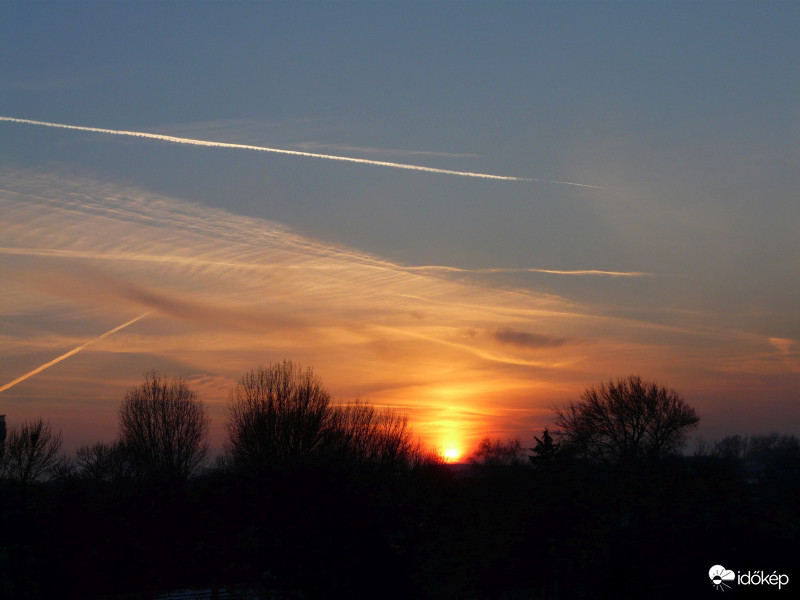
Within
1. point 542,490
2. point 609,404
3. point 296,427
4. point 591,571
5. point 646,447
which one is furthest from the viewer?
point 609,404

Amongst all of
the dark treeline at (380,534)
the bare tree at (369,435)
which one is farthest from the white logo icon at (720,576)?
the bare tree at (369,435)

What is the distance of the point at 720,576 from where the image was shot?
587 inches

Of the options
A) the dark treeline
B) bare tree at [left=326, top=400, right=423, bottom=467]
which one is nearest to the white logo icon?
the dark treeline

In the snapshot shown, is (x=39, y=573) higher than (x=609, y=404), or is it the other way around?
(x=609, y=404)

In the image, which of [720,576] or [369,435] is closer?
[720,576]

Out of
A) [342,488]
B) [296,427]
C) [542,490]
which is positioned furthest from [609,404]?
[342,488]

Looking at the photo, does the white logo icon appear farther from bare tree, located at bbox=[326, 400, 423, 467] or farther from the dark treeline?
bare tree, located at bbox=[326, 400, 423, 467]

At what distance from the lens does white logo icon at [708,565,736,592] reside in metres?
14.7

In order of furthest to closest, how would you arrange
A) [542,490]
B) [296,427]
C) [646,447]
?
[646,447] → [296,427] → [542,490]

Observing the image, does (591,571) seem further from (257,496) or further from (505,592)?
(257,496)

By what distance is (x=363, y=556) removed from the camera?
1494cm

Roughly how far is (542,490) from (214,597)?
8.08 meters

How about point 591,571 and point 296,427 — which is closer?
point 591,571

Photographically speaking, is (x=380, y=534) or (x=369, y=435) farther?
(x=369, y=435)
